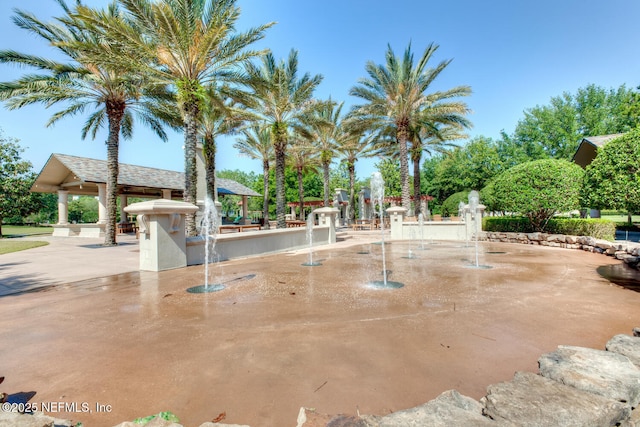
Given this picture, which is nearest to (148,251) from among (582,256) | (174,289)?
(174,289)

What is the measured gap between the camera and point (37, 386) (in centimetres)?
265

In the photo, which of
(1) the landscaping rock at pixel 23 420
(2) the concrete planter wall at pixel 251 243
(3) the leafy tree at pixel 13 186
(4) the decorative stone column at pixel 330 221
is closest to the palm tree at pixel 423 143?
(4) the decorative stone column at pixel 330 221

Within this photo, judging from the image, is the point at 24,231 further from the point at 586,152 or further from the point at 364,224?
the point at 586,152

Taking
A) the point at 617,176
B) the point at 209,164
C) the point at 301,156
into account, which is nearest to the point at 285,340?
the point at 617,176

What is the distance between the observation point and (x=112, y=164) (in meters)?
15.0

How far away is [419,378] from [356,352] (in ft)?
2.29

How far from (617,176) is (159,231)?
1172 centimetres

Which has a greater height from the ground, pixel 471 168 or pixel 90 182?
pixel 471 168

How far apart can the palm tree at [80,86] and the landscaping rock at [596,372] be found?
14771mm

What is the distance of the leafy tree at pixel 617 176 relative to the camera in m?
7.49

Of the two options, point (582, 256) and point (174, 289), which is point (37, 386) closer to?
point (174, 289)

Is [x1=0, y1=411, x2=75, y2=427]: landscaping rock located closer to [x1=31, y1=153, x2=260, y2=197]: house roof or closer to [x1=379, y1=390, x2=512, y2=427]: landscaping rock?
[x1=379, y1=390, x2=512, y2=427]: landscaping rock

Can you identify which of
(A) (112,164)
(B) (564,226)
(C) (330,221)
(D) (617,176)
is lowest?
(B) (564,226)

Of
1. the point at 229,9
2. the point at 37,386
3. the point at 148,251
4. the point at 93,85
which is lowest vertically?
the point at 37,386
